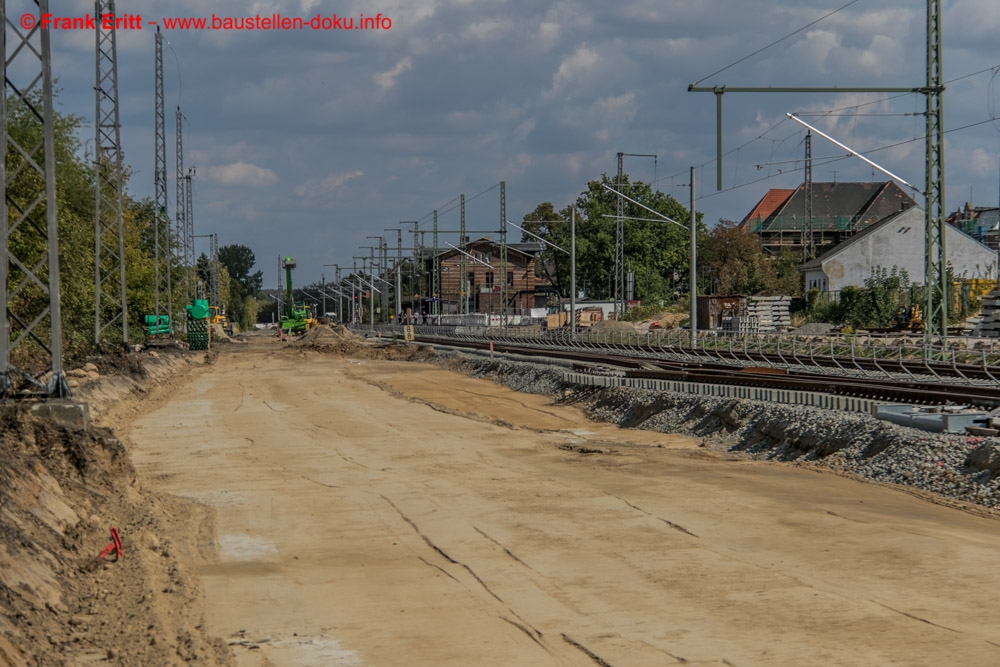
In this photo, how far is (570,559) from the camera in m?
12.3

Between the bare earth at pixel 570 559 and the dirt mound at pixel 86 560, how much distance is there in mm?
440

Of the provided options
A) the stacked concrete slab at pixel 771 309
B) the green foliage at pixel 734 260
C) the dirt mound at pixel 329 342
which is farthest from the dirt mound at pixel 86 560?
the green foliage at pixel 734 260

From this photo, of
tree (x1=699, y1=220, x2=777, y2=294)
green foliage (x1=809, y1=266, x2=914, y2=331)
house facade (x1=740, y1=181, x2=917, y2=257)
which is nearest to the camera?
green foliage (x1=809, y1=266, x2=914, y2=331)

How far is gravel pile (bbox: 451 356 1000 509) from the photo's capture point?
651 inches

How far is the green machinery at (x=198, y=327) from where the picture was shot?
235 ft

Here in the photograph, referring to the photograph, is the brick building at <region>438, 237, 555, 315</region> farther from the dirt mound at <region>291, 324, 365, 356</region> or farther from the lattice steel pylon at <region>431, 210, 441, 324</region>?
the dirt mound at <region>291, 324, 365, 356</region>

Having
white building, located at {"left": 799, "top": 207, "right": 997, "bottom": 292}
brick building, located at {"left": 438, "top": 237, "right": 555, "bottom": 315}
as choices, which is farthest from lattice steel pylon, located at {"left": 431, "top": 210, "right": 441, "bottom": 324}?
white building, located at {"left": 799, "top": 207, "right": 997, "bottom": 292}

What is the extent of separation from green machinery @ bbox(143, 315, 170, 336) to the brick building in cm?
6686

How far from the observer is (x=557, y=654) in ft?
29.2

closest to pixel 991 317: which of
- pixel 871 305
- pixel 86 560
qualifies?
pixel 871 305

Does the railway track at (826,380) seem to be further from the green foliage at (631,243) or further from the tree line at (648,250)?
the green foliage at (631,243)

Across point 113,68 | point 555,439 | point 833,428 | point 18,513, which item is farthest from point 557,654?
point 113,68

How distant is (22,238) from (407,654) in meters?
31.3

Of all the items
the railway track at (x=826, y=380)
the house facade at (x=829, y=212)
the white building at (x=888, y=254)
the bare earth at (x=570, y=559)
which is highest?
the house facade at (x=829, y=212)
